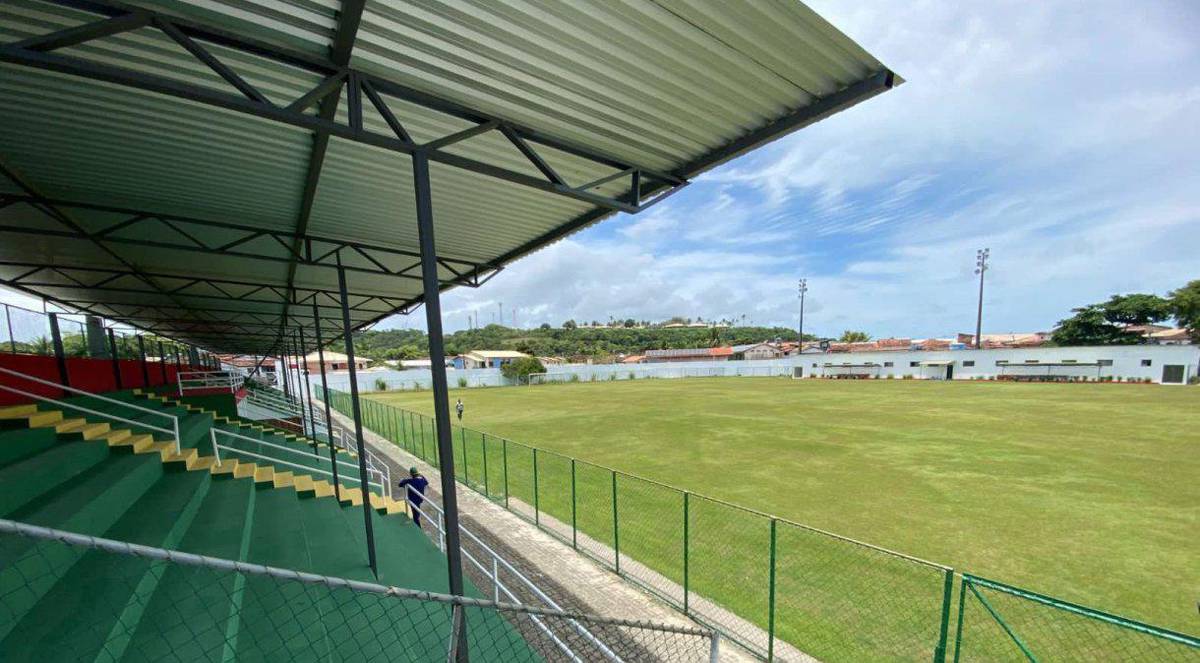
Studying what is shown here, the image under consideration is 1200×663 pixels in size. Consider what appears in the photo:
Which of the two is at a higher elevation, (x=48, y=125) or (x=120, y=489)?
(x=48, y=125)

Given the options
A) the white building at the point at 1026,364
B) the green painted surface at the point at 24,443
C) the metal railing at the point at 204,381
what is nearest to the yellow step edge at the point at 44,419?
the green painted surface at the point at 24,443

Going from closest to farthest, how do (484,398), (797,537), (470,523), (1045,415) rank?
(797,537), (470,523), (1045,415), (484,398)

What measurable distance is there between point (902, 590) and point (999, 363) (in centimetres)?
5707

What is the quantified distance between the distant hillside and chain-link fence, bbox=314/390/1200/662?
76363mm

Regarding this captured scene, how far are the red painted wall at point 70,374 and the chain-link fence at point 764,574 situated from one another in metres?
8.16

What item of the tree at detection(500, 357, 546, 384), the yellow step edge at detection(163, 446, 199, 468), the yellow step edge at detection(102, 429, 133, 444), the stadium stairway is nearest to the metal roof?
the stadium stairway

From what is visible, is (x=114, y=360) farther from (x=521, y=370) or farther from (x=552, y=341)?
(x=552, y=341)

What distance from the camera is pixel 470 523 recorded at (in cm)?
934

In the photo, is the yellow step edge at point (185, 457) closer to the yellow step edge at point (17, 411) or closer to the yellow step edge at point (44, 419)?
the yellow step edge at point (44, 419)

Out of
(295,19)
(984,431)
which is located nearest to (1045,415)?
(984,431)

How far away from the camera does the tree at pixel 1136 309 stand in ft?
205

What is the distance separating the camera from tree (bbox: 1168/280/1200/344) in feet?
164

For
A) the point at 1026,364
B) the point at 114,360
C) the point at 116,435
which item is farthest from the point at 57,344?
the point at 1026,364

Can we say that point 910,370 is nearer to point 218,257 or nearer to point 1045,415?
point 1045,415
